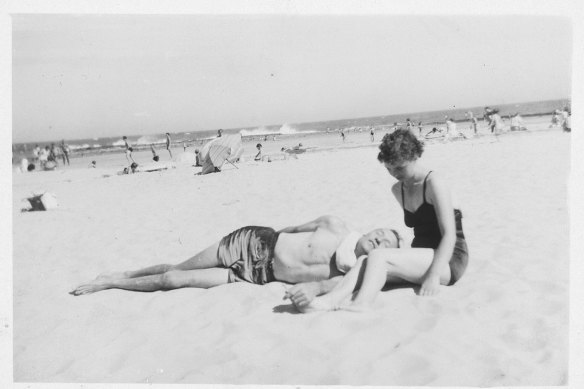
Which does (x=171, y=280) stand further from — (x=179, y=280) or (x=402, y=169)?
(x=402, y=169)

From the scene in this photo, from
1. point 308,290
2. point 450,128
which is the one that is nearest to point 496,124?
point 450,128

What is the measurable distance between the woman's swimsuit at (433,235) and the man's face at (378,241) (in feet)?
0.79

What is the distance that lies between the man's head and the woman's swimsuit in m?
0.20

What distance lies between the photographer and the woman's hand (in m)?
2.96

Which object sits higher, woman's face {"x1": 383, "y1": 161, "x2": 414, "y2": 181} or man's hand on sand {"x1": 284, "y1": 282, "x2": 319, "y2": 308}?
woman's face {"x1": 383, "y1": 161, "x2": 414, "y2": 181}

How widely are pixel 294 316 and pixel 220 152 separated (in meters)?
6.79

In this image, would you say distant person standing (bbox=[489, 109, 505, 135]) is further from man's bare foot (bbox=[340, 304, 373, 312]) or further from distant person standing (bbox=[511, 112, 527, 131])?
man's bare foot (bbox=[340, 304, 373, 312])

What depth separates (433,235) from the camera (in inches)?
124

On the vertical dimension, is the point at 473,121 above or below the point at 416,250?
above

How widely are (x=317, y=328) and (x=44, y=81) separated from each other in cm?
387

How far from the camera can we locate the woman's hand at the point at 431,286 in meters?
2.96

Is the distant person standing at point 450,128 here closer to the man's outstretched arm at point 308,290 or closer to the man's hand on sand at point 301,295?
the man's outstretched arm at point 308,290

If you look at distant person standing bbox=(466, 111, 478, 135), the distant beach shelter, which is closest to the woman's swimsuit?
the distant beach shelter

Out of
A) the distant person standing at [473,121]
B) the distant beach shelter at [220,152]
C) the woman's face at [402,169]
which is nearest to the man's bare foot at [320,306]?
the woman's face at [402,169]
